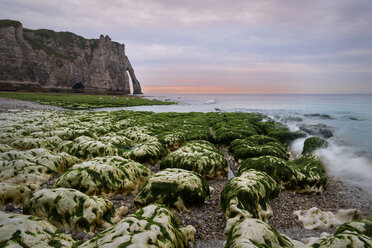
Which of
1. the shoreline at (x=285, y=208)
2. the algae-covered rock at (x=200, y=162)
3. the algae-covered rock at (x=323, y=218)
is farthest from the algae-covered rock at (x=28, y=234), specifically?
the algae-covered rock at (x=323, y=218)

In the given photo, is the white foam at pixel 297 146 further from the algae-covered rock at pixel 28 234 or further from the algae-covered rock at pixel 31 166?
the algae-covered rock at pixel 28 234

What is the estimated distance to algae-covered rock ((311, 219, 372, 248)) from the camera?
2.80 meters

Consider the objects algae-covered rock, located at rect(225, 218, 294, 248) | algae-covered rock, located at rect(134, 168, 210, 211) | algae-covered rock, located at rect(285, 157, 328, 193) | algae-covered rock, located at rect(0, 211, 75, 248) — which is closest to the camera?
algae-covered rock, located at rect(0, 211, 75, 248)

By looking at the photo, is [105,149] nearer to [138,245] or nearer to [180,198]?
[180,198]

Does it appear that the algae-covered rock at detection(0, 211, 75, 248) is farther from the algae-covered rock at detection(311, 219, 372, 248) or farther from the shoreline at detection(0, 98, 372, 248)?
the algae-covered rock at detection(311, 219, 372, 248)

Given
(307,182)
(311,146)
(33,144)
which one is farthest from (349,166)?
(33,144)

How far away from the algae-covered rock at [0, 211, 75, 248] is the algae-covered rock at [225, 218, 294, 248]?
2.34m

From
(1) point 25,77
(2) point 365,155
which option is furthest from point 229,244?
(1) point 25,77

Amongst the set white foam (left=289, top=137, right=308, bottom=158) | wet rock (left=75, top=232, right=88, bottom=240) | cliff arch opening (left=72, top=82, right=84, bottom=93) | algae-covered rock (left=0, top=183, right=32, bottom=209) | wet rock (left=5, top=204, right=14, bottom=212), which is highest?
cliff arch opening (left=72, top=82, right=84, bottom=93)

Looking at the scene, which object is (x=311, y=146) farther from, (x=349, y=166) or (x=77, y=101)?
(x=77, y=101)

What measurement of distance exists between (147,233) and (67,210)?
5.80 feet

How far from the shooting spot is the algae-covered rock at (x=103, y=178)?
178 inches

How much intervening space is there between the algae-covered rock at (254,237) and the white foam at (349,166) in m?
5.35

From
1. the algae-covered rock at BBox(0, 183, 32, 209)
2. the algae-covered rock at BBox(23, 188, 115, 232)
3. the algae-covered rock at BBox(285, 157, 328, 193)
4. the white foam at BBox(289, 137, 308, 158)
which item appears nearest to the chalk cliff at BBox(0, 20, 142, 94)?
the algae-covered rock at BBox(0, 183, 32, 209)
